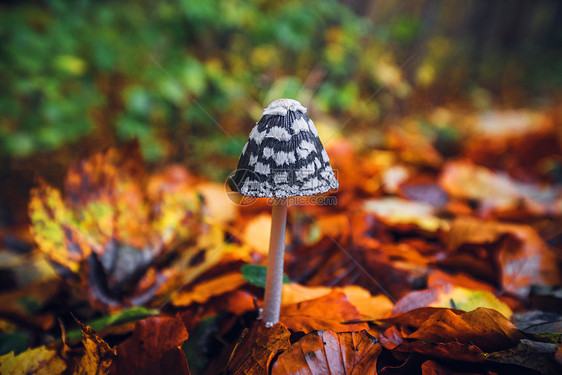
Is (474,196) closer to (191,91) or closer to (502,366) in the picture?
(502,366)

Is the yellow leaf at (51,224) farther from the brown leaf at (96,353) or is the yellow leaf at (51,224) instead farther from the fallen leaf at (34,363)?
the brown leaf at (96,353)

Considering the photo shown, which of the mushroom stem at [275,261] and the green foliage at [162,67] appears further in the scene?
the green foliage at [162,67]

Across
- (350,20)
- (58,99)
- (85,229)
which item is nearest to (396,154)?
(350,20)

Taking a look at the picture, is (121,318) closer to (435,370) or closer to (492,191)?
(435,370)

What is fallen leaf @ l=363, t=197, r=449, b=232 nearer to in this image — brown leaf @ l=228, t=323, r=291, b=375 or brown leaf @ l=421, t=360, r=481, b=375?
brown leaf @ l=421, t=360, r=481, b=375

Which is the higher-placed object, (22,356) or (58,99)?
(58,99)

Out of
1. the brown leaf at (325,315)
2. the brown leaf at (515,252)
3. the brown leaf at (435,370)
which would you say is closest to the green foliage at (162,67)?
the brown leaf at (515,252)
